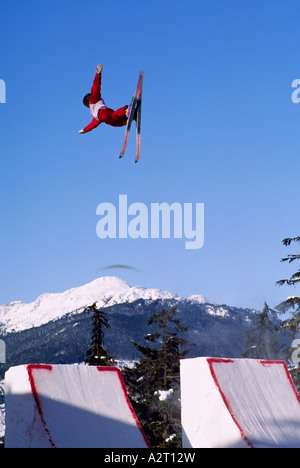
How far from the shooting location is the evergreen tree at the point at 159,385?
31.8m

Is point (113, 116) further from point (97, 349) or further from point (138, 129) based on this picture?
point (97, 349)

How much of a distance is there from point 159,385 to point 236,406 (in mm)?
23499

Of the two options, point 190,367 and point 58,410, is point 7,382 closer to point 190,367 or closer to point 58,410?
point 58,410

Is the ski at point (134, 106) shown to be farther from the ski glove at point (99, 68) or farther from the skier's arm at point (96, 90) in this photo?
the ski glove at point (99, 68)

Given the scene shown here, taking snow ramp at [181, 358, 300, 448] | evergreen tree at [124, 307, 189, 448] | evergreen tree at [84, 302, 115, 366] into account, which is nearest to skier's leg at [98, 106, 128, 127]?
snow ramp at [181, 358, 300, 448]

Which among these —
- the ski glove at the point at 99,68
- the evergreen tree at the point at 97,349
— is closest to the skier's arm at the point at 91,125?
the ski glove at the point at 99,68

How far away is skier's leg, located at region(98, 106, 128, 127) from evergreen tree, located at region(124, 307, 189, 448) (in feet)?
66.9

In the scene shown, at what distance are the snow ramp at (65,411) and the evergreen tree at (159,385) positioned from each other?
2107 cm

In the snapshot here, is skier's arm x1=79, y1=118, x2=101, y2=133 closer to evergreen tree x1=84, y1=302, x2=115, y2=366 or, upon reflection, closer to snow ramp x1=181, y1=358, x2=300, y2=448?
snow ramp x1=181, y1=358, x2=300, y2=448

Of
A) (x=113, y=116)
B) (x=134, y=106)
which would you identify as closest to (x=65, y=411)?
(x=113, y=116)

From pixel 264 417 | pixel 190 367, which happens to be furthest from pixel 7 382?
pixel 264 417

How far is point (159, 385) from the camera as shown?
33.9 meters
